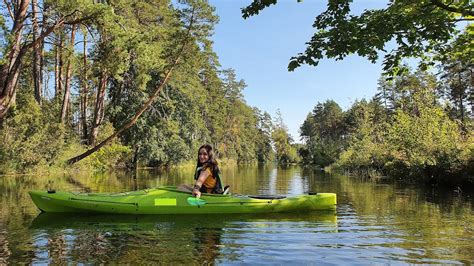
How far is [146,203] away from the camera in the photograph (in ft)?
28.6

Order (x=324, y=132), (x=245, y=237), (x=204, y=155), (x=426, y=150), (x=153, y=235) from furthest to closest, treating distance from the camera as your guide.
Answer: (x=324, y=132) → (x=426, y=150) → (x=204, y=155) → (x=153, y=235) → (x=245, y=237)

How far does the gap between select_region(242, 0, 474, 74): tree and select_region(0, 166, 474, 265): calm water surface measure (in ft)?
9.12

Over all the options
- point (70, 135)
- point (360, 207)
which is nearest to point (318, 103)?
point (70, 135)

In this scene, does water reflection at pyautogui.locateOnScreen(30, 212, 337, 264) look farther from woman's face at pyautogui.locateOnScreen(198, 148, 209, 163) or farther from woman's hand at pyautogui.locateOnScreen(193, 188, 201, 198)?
woman's face at pyautogui.locateOnScreen(198, 148, 209, 163)

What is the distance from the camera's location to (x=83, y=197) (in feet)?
28.5

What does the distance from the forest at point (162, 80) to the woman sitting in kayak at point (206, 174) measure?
10.3 ft

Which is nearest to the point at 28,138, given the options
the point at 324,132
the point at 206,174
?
the point at 206,174

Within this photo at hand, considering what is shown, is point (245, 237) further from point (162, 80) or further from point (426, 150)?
point (162, 80)

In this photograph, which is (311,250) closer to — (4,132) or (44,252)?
(44,252)

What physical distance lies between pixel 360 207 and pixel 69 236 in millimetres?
7089

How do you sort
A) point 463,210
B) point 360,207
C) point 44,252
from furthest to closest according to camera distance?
point 360,207, point 463,210, point 44,252

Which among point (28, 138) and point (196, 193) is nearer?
point (196, 193)

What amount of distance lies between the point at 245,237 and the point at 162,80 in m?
18.8

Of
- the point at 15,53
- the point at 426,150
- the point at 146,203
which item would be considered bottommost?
the point at 146,203
